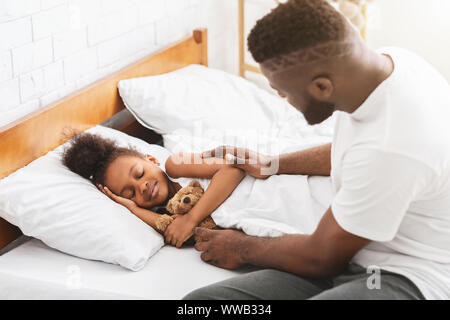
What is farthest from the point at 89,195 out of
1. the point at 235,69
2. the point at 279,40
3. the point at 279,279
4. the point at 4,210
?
the point at 235,69

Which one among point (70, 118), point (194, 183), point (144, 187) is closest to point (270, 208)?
point (194, 183)

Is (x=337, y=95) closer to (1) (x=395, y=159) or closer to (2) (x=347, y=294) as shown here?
(1) (x=395, y=159)

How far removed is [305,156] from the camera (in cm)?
157

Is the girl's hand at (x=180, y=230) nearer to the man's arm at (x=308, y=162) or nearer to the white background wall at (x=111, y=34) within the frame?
the man's arm at (x=308, y=162)

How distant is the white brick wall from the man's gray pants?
849 millimetres

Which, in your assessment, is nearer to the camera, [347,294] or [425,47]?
[347,294]

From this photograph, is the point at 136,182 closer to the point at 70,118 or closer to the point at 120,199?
the point at 120,199

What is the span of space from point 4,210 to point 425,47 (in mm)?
2234

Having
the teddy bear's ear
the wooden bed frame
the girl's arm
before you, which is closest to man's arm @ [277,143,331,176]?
the girl's arm

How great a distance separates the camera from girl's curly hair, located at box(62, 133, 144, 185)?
65.2 inches

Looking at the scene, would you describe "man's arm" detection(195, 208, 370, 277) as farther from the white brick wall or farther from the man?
the white brick wall

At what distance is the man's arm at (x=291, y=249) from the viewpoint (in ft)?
Answer: 3.84

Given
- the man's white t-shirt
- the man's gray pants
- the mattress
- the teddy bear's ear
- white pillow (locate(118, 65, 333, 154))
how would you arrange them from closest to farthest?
the man's white t-shirt, the man's gray pants, the mattress, the teddy bear's ear, white pillow (locate(118, 65, 333, 154))

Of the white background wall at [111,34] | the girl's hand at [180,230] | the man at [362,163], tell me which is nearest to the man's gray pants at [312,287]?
the man at [362,163]
